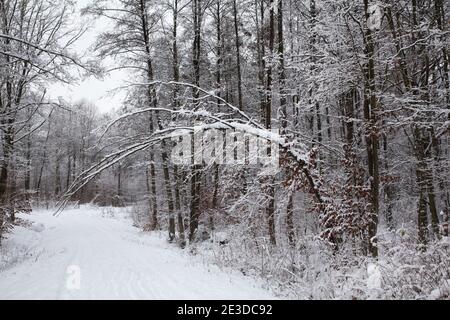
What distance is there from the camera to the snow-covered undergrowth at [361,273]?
15.3 feet

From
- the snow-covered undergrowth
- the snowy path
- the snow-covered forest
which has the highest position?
the snow-covered forest

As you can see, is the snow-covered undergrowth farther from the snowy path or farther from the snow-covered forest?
the snowy path

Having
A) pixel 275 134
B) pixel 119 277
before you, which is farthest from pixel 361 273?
pixel 119 277

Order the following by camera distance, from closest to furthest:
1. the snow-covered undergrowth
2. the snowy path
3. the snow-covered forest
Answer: the snow-covered undergrowth → the snow-covered forest → the snowy path

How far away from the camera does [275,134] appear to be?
5.80 meters

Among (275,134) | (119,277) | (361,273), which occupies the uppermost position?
(275,134)

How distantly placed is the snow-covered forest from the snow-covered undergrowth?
29 mm

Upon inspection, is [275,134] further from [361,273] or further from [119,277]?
[119,277]

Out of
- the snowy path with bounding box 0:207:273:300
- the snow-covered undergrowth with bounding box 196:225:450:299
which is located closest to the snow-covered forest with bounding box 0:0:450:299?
the snow-covered undergrowth with bounding box 196:225:450:299

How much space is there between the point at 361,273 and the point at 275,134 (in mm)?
2626

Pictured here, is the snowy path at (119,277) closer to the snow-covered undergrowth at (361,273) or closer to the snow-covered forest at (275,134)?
the snow-covered forest at (275,134)

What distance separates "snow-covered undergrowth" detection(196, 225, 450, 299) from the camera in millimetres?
4676
